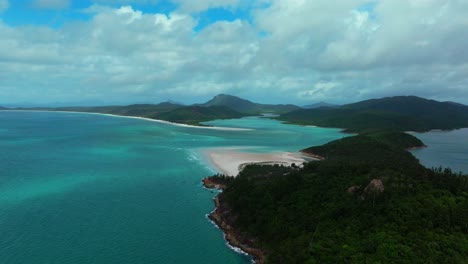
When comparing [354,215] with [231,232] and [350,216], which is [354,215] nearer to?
[350,216]

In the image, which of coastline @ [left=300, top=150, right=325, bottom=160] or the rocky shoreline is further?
coastline @ [left=300, top=150, right=325, bottom=160]

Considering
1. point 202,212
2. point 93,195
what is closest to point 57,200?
point 93,195

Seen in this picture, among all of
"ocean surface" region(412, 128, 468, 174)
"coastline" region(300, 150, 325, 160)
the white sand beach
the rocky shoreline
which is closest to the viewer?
the rocky shoreline

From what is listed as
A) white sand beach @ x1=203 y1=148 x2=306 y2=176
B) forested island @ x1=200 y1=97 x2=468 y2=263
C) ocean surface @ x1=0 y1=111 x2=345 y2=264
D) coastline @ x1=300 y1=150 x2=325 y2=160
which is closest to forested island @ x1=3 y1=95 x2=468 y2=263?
forested island @ x1=200 y1=97 x2=468 y2=263

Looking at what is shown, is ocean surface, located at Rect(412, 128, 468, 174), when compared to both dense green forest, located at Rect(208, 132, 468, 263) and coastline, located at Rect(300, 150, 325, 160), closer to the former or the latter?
coastline, located at Rect(300, 150, 325, 160)

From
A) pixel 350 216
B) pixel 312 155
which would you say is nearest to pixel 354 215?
pixel 350 216

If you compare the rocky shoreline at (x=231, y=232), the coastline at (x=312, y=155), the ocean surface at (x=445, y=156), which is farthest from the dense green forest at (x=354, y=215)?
the ocean surface at (x=445, y=156)
